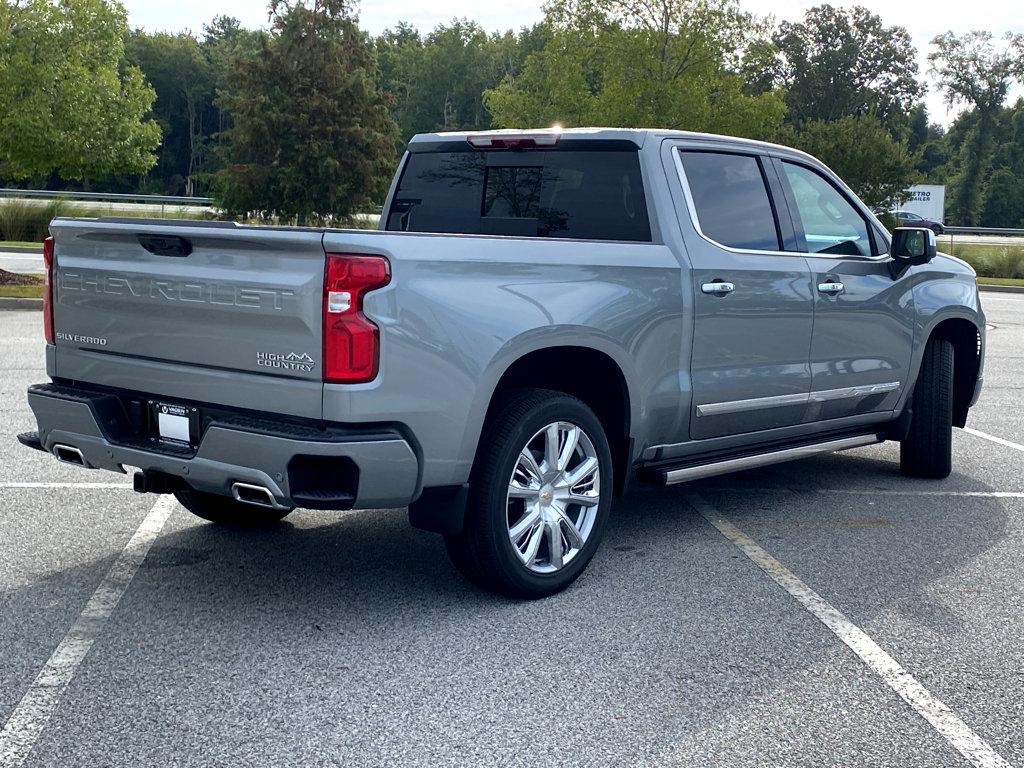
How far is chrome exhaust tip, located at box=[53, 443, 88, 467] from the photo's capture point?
5.07m

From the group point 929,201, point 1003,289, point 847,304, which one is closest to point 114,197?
point 1003,289

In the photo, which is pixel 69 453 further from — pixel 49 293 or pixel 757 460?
pixel 757 460

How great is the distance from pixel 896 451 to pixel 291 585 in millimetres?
5069

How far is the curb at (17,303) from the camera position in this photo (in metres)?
17.5

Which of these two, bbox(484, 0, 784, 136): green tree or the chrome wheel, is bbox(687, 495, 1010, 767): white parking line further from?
bbox(484, 0, 784, 136): green tree

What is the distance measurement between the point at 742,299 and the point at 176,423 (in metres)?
2.67

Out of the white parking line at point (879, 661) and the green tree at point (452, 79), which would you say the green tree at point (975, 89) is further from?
the white parking line at point (879, 661)

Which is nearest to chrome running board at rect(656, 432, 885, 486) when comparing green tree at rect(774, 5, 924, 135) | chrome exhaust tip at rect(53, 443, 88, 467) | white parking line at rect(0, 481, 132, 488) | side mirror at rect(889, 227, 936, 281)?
side mirror at rect(889, 227, 936, 281)

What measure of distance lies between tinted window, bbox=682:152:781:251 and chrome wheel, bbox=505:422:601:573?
1.36 metres

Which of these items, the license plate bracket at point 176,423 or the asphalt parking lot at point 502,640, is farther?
the license plate bracket at point 176,423

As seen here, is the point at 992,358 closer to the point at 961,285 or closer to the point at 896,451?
the point at 896,451

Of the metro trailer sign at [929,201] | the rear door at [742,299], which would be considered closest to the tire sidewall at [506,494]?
the rear door at [742,299]

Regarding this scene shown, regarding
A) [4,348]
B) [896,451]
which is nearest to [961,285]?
[896,451]

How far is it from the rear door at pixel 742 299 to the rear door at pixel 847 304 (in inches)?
5.6
